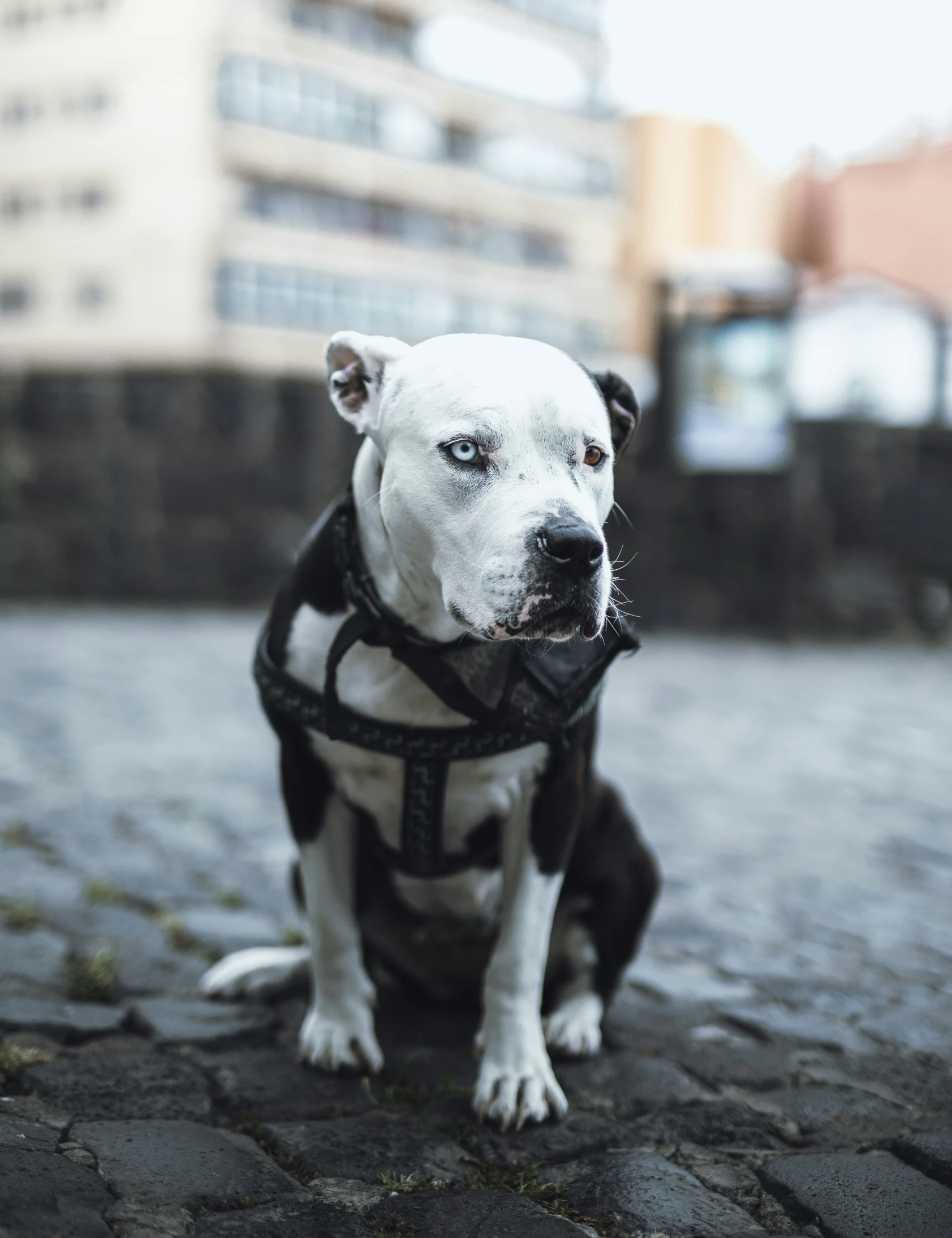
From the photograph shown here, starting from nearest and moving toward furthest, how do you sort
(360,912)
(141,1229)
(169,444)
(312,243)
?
(141,1229)
(360,912)
(169,444)
(312,243)

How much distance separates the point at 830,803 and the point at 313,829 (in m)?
2.92

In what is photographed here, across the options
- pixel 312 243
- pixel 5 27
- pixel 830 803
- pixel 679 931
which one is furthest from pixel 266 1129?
pixel 5 27

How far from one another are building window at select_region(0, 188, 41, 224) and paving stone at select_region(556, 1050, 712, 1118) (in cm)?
4086

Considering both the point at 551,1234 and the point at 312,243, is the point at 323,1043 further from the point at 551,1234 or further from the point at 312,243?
the point at 312,243

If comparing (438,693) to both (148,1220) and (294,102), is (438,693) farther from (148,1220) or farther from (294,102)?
(294,102)

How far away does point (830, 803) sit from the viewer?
471cm

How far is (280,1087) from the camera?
221 cm

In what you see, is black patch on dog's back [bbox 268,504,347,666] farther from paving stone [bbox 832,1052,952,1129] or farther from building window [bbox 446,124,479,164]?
building window [bbox 446,124,479,164]

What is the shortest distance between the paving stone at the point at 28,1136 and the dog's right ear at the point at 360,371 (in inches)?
47.7

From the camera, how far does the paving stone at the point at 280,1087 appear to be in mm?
2131

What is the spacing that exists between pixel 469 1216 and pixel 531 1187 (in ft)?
0.48

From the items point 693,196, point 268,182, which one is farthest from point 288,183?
point 693,196

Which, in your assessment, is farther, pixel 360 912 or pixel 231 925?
pixel 231 925

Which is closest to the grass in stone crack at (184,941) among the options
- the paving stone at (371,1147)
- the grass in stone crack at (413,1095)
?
the grass in stone crack at (413,1095)
